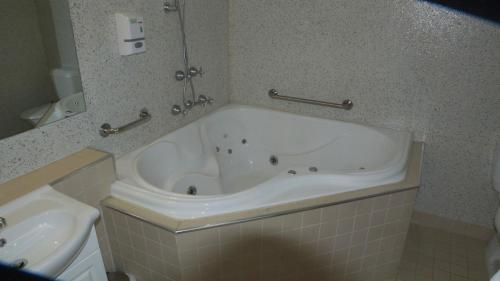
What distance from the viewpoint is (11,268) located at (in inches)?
35.4

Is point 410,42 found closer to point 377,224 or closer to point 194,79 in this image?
point 377,224

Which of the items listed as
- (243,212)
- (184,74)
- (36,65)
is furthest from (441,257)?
(36,65)

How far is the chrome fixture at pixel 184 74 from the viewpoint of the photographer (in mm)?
1837

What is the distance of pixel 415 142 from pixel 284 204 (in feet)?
3.48

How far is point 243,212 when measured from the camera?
1357 mm

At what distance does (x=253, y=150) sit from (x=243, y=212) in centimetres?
112

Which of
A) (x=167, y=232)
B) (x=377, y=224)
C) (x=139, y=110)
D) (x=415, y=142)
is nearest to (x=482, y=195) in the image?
(x=415, y=142)

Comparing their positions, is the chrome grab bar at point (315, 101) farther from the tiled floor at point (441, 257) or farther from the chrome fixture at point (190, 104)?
the tiled floor at point (441, 257)

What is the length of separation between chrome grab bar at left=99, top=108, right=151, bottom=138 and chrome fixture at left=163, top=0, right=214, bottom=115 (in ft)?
0.72

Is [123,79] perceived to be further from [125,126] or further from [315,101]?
[315,101]

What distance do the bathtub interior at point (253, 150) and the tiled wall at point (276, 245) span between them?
332 millimetres

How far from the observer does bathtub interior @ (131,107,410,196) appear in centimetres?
→ 189

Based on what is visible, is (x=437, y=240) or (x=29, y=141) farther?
(x=437, y=240)

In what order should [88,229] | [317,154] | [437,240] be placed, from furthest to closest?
1. [317,154]
2. [437,240]
3. [88,229]
